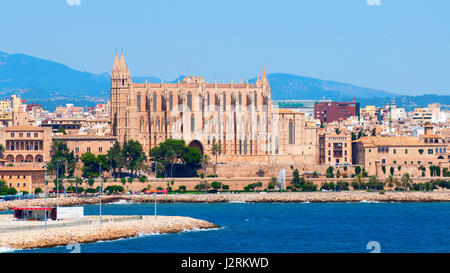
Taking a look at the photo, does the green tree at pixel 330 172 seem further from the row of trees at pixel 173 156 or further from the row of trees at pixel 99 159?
the row of trees at pixel 99 159

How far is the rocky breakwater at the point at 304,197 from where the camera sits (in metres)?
119

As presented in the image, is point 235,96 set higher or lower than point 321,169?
higher

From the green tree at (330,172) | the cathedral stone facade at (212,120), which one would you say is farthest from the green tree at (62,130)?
the green tree at (330,172)

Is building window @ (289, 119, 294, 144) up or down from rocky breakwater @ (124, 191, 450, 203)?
up

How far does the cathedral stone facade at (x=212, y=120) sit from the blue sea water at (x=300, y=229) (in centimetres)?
2387

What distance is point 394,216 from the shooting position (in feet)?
326

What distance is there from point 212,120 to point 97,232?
72.3 meters

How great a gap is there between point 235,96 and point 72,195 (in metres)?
33.3

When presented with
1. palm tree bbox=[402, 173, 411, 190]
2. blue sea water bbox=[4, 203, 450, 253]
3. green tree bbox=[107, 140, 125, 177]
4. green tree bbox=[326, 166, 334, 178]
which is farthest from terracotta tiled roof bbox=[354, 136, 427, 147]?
green tree bbox=[107, 140, 125, 177]

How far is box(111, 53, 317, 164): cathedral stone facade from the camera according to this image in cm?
13788

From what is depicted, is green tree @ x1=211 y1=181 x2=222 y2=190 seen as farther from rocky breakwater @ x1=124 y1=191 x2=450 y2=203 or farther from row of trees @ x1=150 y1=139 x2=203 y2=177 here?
row of trees @ x1=150 y1=139 x2=203 y2=177

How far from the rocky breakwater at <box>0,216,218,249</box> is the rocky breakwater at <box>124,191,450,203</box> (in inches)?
1457
